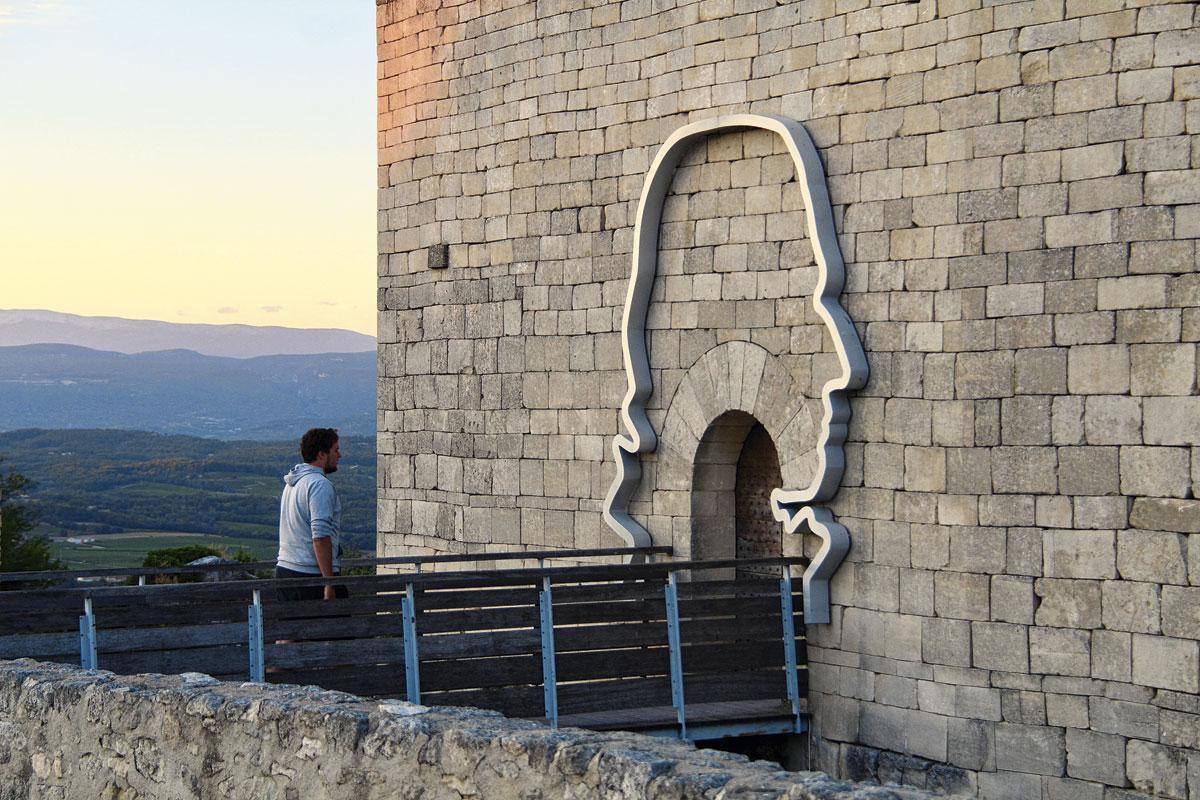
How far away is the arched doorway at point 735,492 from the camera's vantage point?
1066cm

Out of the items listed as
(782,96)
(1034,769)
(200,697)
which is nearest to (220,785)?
(200,697)

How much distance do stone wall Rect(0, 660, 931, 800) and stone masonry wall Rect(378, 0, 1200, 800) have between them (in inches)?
172

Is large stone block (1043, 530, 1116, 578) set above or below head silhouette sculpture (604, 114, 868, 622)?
below

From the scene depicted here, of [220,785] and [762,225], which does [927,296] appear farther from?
[220,785]

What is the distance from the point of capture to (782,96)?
10023 millimetres

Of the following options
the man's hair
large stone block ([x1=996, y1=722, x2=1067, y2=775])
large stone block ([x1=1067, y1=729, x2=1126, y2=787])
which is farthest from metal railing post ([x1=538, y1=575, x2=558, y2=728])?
large stone block ([x1=1067, y1=729, x2=1126, y2=787])

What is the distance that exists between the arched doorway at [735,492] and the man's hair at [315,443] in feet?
8.88

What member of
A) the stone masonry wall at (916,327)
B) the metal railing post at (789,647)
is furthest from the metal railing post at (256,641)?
the stone masonry wall at (916,327)

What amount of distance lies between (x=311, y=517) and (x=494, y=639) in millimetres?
1131

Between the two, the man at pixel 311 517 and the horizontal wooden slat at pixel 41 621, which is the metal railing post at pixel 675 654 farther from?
the horizontal wooden slat at pixel 41 621

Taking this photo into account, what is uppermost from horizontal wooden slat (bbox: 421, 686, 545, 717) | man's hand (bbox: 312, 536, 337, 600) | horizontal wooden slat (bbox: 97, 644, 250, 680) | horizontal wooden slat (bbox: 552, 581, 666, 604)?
man's hand (bbox: 312, 536, 337, 600)

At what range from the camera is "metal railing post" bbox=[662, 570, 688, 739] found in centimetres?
898

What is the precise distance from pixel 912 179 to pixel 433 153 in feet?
15.2

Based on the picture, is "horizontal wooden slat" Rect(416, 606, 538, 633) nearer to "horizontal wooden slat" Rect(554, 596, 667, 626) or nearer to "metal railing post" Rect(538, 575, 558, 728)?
"metal railing post" Rect(538, 575, 558, 728)
